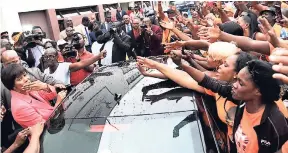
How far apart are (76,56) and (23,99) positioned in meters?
1.75

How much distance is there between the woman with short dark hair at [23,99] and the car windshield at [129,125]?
0.26 m

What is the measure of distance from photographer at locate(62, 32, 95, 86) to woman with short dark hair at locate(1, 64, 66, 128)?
4.35 ft

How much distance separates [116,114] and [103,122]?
0.11 m

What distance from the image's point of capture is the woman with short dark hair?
275 centimetres

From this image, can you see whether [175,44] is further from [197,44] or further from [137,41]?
[137,41]

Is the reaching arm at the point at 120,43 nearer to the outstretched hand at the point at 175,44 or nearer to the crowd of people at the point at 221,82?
the crowd of people at the point at 221,82

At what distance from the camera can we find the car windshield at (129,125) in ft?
7.06

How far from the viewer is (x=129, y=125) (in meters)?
2.27

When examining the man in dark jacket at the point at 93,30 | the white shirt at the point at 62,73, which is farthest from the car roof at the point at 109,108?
the man in dark jacket at the point at 93,30

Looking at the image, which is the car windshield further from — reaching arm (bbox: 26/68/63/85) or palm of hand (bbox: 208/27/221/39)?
reaching arm (bbox: 26/68/63/85)

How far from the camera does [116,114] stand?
93.7 inches

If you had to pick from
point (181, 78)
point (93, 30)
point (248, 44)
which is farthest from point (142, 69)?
point (93, 30)

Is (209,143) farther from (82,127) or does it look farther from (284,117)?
(82,127)

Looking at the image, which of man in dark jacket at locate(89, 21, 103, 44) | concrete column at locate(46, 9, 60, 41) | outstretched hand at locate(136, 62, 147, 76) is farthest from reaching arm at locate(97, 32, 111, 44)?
concrete column at locate(46, 9, 60, 41)
